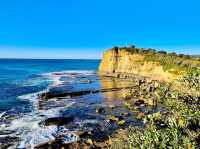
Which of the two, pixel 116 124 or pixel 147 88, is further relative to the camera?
pixel 147 88

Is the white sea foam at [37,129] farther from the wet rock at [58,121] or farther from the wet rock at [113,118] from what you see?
the wet rock at [113,118]

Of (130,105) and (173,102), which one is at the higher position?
(173,102)

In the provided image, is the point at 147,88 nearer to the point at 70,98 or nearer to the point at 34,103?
the point at 70,98

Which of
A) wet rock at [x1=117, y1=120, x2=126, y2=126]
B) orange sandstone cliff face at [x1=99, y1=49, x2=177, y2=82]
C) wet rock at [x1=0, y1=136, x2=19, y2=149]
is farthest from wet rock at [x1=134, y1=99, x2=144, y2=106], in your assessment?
orange sandstone cliff face at [x1=99, y1=49, x2=177, y2=82]

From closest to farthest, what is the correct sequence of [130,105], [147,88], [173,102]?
[173,102] < [130,105] < [147,88]

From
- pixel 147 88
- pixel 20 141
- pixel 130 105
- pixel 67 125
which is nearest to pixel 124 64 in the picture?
pixel 147 88

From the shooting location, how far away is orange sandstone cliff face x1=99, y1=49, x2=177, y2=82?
324 feet

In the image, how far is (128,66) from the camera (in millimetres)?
119938

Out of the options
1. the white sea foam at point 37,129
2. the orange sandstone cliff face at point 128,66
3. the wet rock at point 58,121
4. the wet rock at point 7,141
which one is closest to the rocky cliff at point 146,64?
the orange sandstone cliff face at point 128,66

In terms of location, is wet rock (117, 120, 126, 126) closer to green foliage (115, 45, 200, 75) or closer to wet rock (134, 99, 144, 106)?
wet rock (134, 99, 144, 106)

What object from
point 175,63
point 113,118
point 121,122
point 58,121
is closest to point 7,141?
point 58,121

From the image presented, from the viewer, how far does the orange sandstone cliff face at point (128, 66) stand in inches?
3890

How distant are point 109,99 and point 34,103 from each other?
12.1 m

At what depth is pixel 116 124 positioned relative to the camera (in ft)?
130
